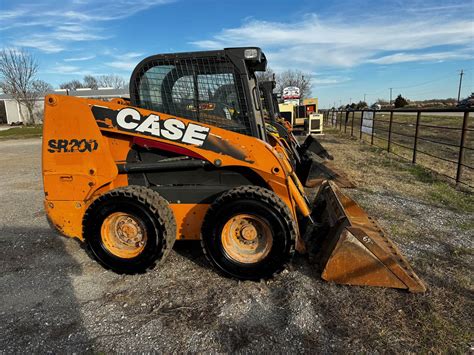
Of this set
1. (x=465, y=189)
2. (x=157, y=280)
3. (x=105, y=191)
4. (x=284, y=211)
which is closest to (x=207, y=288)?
(x=157, y=280)

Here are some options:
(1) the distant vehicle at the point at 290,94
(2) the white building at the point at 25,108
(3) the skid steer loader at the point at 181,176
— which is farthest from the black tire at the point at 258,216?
(2) the white building at the point at 25,108

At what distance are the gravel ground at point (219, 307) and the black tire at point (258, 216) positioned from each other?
17 centimetres

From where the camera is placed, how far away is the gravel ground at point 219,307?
247 cm

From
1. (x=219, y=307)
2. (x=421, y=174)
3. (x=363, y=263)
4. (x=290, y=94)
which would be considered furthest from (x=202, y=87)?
(x=290, y=94)

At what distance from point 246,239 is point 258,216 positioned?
310 mm

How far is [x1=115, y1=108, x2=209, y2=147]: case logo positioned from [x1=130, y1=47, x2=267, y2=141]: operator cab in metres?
0.20

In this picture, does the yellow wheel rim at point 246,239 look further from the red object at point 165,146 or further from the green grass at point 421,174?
the green grass at point 421,174

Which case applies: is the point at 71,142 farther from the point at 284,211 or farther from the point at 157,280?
the point at 284,211

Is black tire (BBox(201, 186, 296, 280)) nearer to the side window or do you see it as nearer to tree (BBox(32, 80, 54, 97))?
the side window

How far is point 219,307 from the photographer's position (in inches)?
114

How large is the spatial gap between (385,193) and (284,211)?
12.8ft

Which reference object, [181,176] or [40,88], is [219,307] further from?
[40,88]

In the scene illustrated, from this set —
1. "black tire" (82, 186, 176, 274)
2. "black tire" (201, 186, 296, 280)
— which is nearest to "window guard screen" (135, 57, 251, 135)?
"black tire" (201, 186, 296, 280)

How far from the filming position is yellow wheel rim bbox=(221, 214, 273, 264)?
3225mm
